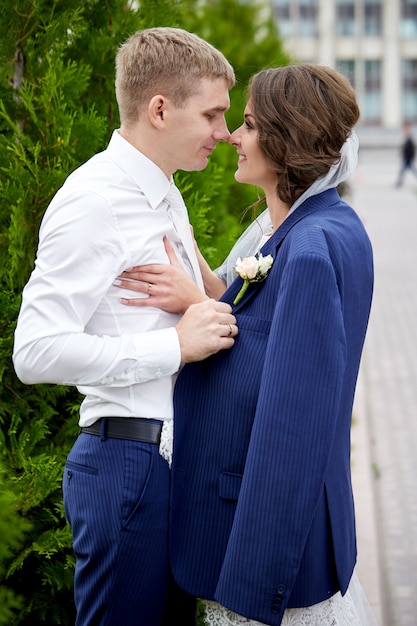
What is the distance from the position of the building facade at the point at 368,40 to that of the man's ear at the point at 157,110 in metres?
70.1

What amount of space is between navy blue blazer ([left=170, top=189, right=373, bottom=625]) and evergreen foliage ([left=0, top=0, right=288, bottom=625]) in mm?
772

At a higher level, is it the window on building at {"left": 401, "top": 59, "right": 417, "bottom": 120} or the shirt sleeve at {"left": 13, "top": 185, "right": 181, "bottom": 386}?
the window on building at {"left": 401, "top": 59, "right": 417, "bottom": 120}

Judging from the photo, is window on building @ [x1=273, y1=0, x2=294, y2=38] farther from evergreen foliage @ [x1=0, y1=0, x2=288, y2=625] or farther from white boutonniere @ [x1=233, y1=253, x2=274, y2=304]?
white boutonniere @ [x1=233, y1=253, x2=274, y2=304]

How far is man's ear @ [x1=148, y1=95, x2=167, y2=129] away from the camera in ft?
7.79

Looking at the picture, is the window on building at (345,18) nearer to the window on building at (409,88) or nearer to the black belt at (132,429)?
the window on building at (409,88)

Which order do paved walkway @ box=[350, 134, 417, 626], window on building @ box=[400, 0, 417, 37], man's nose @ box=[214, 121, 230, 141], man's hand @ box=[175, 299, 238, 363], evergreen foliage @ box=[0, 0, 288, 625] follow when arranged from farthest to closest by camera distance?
window on building @ box=[400, 0, 417, 37] < paved walkway @ box=[350, 134, 417, 626] < evergreen foliage @ box=[0, 0, 288, 625] < man's nose @ box=[214, 121, 230, 141] < man's hand @ box=[175, 299, 238, 363]

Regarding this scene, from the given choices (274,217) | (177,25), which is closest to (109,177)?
(274,217)

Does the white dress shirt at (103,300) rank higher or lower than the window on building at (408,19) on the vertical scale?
lower

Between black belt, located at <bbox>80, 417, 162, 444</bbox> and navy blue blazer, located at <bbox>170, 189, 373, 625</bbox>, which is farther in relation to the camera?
black belt, located at <bbox>80, 417, 162, 444</bbox>

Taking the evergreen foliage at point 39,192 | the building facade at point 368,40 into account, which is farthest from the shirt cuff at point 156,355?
the building facade at point 368,40

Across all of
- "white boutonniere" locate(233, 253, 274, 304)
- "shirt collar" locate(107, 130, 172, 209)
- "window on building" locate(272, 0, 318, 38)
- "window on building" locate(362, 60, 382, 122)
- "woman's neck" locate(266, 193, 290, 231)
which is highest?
"window on building" locate(272, 0, 318, 38)

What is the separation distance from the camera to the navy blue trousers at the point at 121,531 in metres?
2.35

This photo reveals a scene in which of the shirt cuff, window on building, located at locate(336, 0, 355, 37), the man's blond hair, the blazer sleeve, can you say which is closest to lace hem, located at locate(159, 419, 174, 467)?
the shirt cuff

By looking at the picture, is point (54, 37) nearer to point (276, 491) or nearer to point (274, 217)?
point (274, 217)
